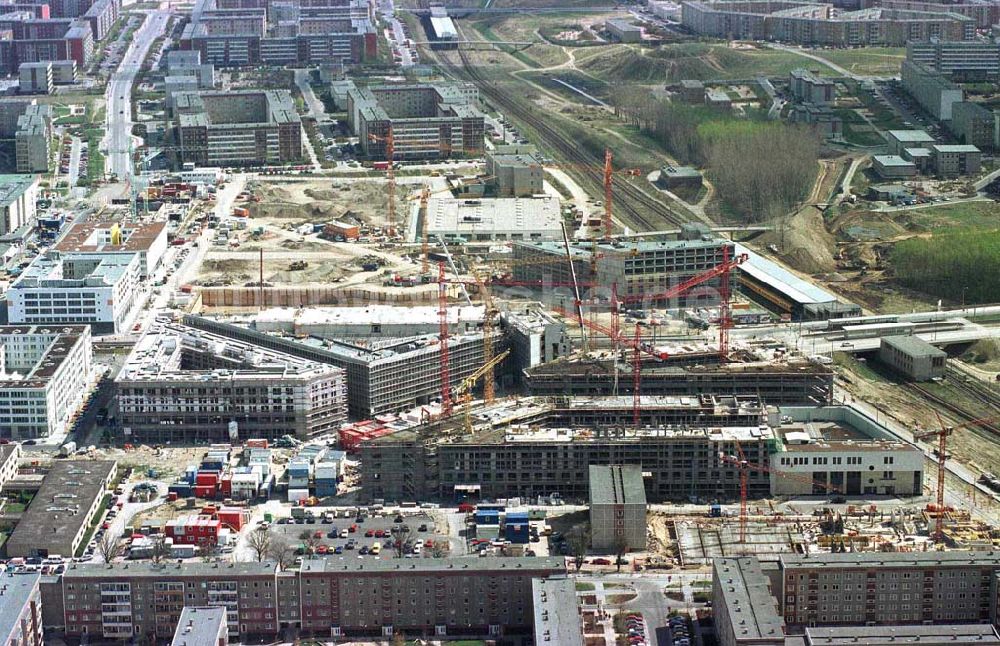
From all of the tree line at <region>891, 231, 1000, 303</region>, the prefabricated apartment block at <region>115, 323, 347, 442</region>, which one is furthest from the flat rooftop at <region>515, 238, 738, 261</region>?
the prefabricated apartment block at <region>115, 323, 347, 442</region>

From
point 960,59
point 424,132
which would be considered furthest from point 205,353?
point 960,59

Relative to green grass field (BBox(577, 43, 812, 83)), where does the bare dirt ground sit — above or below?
below

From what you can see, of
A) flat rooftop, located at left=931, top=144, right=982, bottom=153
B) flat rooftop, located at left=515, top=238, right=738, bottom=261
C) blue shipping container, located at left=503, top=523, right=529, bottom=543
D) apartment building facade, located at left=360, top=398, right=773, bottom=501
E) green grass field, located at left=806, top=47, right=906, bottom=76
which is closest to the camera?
blue shipping container, located at left=503, top=523, right=529, bottom=543

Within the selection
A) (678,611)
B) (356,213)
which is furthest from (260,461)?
(356,213)

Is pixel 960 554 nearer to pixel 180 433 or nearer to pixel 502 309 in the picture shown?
pixel 180 433

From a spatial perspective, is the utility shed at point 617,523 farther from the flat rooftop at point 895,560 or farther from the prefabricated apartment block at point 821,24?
the prefabricated apartment block at point 821,24

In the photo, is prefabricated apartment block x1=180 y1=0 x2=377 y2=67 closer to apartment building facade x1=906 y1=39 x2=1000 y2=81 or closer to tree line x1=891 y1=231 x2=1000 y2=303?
apartment building facade x1=906 y1=39 x2=1000 y2=81

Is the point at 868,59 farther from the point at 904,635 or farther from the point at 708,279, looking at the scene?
the point at 904,635
